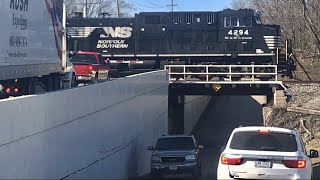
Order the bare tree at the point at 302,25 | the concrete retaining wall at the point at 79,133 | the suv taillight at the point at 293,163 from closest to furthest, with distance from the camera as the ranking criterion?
the concrete retaining wall at the point at 79,133 < the suv taillight at the point at 293,163 < the bare tree at the point at 302,25

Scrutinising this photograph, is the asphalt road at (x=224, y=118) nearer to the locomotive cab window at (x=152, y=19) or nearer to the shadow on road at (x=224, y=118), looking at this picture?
the shadow on road at (x=224, y=118)

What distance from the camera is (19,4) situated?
15.3 meters

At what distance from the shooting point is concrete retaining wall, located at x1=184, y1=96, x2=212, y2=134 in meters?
44.8

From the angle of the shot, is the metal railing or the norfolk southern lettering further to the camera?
the metal railing

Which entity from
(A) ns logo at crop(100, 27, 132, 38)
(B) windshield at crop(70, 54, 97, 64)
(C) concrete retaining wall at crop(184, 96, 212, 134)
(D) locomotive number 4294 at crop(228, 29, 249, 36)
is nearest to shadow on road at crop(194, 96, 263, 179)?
(C) concrete retaining wall at crop(184, 96, 212, 134)

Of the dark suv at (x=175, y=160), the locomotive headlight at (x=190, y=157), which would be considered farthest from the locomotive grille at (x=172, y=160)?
the locomotive headlight at (x=190, y=157)

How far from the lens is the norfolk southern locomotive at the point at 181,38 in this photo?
137 feet

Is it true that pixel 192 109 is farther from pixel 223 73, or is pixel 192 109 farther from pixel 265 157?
pixel 265 157

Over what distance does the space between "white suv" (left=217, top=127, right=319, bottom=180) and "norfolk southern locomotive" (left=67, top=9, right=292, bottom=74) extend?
30288 millimetres

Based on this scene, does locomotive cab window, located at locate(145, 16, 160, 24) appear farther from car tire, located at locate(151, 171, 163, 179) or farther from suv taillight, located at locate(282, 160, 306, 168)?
suv taillight, located at locate(282, 160, 306, 168)

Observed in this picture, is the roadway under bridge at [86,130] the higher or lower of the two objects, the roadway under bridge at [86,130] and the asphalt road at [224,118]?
the higher

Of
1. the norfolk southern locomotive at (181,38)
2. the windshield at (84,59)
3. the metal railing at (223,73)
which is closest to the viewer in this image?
the windshield at (84,59)

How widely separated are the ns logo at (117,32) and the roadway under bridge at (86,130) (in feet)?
25.4

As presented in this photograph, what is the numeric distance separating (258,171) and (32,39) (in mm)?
8279
